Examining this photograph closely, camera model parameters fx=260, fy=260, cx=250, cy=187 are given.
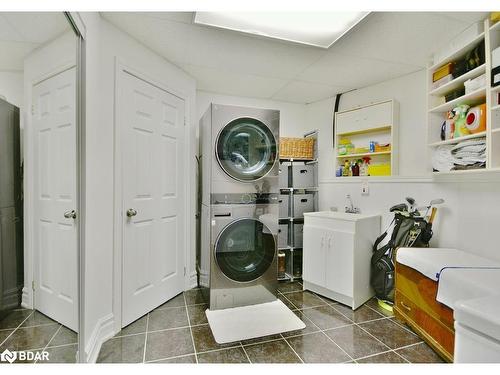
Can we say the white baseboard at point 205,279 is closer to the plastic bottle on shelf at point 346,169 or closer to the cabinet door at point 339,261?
the cabinet door at point 339,261

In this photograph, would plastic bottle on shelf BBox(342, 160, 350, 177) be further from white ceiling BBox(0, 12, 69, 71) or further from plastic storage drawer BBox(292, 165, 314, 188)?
white ceiling BBox(0, 12, 69, 71)

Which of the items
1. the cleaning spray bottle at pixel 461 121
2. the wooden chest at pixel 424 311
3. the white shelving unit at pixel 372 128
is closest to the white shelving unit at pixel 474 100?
the cleaning spray bottle at pixel 461 121

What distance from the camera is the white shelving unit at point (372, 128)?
273cm

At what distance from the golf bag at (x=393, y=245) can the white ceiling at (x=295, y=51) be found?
1.43 meters

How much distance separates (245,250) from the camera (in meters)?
2.44

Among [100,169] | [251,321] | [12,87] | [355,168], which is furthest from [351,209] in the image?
[12,87]

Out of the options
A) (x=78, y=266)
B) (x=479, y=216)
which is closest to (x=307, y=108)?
(x=479, y=216)

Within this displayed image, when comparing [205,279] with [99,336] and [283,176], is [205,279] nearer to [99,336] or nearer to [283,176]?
[99,336]

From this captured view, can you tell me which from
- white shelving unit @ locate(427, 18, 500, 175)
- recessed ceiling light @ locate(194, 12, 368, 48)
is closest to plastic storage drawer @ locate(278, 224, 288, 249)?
white shelving unit @ locate(427, 18, 500, 175)

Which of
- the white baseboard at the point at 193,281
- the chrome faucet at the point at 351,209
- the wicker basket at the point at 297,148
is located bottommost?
the white baseboard at the point at 193,281

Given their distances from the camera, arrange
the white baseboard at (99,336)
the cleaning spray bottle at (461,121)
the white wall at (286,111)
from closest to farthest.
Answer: the white baseboard at (99,336), the cleaning spray bottle at (461,121), the white wall at (286,111)

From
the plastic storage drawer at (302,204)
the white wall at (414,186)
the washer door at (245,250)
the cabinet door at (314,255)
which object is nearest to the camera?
the white wall at (414,186)

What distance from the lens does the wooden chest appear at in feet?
5.34
